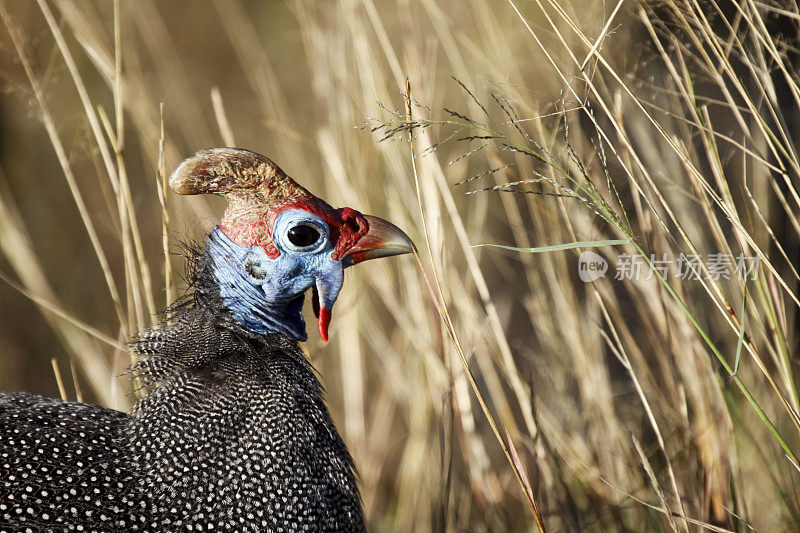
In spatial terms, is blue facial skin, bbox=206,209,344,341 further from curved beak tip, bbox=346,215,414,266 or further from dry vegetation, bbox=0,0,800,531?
dry vegetation, bbox=0,0,800,531

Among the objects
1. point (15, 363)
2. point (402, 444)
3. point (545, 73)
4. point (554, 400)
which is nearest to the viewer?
point (545, 73)

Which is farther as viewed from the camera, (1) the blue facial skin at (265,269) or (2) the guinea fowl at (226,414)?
(1) the blue facial skin at (265,269)

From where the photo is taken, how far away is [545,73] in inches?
103

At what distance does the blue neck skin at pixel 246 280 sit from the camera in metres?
2.03

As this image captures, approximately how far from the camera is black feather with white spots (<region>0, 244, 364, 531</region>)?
1.77m

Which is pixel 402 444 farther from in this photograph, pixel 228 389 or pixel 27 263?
pixel 228 389

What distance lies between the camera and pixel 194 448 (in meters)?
1.86

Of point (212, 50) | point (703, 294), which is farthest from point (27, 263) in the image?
point (212, 50)

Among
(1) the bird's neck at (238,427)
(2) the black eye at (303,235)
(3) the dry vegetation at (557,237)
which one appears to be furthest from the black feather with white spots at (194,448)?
(3) the dry vegetation at (557,237)

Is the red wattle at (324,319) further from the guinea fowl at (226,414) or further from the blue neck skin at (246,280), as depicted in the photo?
the blue neck skin at (246,280)

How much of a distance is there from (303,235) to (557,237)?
1.10 meters

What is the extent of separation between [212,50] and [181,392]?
175 inches

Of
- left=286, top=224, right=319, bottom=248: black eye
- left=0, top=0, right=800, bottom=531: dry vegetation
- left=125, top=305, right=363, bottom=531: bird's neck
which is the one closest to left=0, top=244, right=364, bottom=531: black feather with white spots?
left=125, top=305, right=363, bottom=531: bird's neck

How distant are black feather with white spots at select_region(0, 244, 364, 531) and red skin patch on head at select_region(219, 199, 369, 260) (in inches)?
5.5
